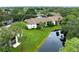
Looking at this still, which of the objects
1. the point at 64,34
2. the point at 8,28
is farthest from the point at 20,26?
the point at 64,34

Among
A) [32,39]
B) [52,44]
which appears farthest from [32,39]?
[52,44]

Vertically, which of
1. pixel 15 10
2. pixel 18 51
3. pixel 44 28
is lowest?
pixel 18 51

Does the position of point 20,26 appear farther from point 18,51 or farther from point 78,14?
point 78,14

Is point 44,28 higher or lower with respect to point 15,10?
lower
